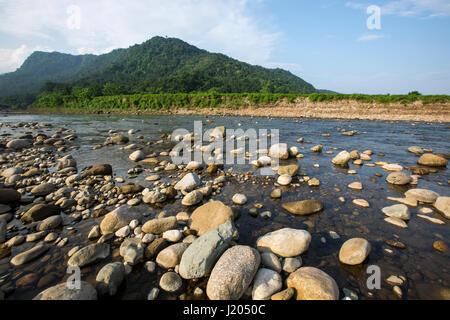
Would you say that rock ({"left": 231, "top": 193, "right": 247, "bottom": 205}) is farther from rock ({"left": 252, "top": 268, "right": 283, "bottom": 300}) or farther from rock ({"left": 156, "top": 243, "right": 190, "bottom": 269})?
rock ({"left": 252, "top": 268, "right": 283, "bottom": 300})

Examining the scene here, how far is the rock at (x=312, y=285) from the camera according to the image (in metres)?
2.51

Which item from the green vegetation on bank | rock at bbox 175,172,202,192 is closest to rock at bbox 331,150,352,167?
rock at bbox 175,172,202,192

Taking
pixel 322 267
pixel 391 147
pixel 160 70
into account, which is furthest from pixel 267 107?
pixel 160 70

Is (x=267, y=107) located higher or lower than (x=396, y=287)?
higher

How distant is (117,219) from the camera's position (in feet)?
13.8

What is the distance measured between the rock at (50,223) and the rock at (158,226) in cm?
208

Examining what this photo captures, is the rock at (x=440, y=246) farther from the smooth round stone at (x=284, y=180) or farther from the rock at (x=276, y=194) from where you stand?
the smooth round stone at (x=284, y=180)

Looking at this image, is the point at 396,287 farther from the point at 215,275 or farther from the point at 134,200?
the point at 134,200

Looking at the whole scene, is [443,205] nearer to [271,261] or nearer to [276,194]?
[276,194]

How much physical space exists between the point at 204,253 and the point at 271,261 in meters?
1.12

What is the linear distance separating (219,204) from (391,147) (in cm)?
1246

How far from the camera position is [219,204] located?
172 inches

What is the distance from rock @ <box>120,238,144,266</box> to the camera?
10.7 feet

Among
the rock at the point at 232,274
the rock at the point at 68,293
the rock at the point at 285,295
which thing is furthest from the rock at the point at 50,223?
the rock at the point at 285,295
